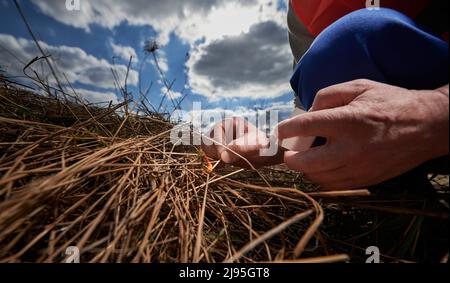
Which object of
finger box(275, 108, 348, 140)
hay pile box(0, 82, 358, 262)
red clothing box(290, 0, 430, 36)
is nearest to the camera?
hay pile box(0, 82, 358, 262)

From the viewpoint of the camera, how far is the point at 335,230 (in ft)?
2.10

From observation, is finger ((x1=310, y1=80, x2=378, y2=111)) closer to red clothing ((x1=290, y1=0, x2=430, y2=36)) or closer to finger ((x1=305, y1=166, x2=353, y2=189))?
finger ((x1=305, y1=166, x2=353, y2=189))

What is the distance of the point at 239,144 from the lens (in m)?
0.84

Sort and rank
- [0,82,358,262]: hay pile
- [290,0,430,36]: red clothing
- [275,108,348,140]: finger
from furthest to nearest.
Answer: [290,0,430,36]: red clothing < [275,108,348,140]: finger < [0,82,358,262]: hay pile

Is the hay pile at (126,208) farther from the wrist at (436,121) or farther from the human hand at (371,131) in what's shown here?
the wrist at (436,121)

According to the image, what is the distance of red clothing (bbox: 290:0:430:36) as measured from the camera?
787mm

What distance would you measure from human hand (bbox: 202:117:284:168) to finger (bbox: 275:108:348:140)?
225mm

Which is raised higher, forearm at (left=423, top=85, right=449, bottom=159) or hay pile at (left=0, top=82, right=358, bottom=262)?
forearm at (left=423, top=85, right=449, bottom=159)

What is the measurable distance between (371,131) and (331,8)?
0.74 m

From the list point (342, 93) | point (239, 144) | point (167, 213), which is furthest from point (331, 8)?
point (167, 213)

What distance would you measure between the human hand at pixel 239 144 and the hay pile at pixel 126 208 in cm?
8

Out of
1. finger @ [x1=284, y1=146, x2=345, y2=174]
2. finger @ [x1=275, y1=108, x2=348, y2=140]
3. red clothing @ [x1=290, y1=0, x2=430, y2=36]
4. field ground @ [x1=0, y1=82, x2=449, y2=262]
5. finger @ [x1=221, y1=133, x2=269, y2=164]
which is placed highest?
red clothing @ [x1=290, y1=0, x2=430, y2=36]

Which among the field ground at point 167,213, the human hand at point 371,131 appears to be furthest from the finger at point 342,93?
the field ground at point 167,213

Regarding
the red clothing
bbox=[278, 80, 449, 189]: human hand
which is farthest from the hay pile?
the red clothing
